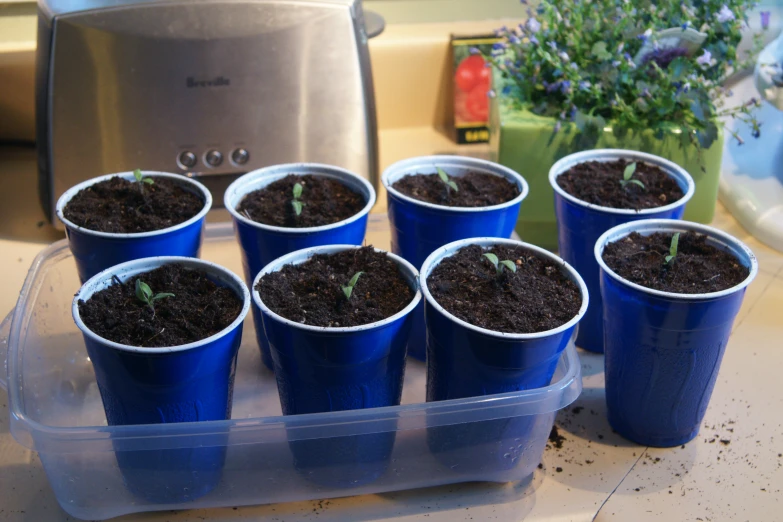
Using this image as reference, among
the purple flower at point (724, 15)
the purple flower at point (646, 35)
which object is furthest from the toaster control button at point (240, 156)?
the purple flower at point (724, 15)

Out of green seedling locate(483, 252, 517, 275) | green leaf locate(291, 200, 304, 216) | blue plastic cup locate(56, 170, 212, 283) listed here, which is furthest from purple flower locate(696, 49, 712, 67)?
blue plastic cup locate(56, 170, 212, 283)

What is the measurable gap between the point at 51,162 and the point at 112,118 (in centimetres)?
10

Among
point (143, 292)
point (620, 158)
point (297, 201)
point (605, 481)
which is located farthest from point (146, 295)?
point (620, 158)

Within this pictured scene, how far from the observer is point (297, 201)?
885 millimetres

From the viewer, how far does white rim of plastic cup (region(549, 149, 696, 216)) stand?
875 millimetres

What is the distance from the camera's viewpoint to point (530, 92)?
1.10 m

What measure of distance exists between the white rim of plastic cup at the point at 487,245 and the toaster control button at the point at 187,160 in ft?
1.40

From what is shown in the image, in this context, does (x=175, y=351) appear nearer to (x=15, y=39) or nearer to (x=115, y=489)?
(x=115, y=489)

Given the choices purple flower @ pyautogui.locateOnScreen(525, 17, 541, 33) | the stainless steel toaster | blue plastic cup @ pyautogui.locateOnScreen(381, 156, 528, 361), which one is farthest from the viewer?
purple flower @ pyautogui.locateOnScreen(525, 17, 541, 33)

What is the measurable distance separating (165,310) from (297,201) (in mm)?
232

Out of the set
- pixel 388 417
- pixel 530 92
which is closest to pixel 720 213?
pixel 530 92

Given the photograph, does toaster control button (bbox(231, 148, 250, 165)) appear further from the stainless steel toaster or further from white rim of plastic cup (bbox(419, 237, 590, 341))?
white rim of plastic cup (bbox(419, 237, 590, 341))

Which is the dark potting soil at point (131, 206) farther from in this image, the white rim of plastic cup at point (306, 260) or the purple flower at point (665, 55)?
the purple flower at point (665, 55)

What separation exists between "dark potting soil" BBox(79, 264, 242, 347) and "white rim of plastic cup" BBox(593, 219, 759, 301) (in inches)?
14.7
